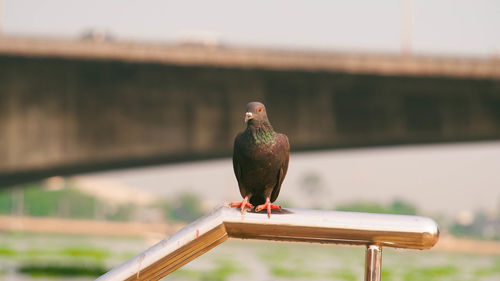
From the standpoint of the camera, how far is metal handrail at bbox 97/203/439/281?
160 centimetres

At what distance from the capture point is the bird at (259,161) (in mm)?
2404

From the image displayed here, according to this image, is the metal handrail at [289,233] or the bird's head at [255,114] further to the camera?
the bird's head at [255,114]

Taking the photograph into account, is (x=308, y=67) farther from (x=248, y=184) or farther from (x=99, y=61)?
(x=248, y=184)

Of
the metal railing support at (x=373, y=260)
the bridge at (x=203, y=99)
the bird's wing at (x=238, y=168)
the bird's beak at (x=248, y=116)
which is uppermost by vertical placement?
the bridge at (x=203, y=99)

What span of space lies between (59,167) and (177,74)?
3960 millimetres

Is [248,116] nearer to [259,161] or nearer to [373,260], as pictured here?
[259,161]

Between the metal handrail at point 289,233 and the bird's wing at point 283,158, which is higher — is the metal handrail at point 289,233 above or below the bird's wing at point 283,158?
below

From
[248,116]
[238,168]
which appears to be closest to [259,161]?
[238,168]

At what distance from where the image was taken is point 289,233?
166 centimetres

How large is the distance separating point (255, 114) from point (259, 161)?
1.14 ft

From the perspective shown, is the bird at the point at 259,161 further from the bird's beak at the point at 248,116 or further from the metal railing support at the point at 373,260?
the metal railing support at the point at 373,260

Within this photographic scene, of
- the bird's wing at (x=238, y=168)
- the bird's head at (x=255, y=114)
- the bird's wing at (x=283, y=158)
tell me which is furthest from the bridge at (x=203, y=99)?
the bird's wing at (x=238, y=168)

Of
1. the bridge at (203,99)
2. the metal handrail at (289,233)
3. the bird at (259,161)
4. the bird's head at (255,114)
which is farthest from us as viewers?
the bridge at (203,99)

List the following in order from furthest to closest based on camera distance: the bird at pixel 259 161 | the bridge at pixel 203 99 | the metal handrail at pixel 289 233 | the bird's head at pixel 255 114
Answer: the bridge at pixel 203 99, the bird's head at pixel 255 114, the bird at pixel 259 161, the metal handrail at pixel 289 233
